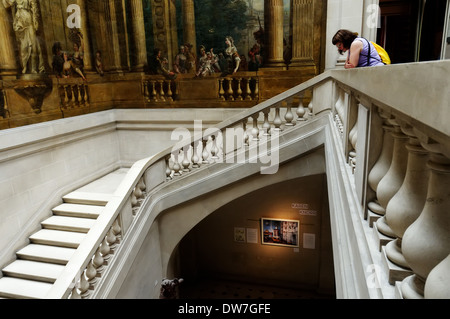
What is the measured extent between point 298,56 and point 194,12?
2831 mm

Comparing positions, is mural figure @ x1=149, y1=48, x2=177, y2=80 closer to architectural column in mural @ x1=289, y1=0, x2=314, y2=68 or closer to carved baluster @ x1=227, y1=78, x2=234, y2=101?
carved baluster @ x1=227, y1=78, x2=234, y2=101

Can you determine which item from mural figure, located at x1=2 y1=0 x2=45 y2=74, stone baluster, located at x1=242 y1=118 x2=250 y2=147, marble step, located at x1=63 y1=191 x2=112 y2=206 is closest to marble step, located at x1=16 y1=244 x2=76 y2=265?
marble step, located at x1=63 y1=191 x2=112 y2=206

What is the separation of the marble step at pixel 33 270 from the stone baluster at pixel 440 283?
595cm

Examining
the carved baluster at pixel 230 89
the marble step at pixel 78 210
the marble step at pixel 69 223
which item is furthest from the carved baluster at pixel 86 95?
the carved baluster at pixel 230 89

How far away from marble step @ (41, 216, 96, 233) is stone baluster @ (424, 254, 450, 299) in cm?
631

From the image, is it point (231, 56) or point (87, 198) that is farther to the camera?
point (231, 56)

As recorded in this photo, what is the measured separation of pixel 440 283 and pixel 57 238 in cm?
672

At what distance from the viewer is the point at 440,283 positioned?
81 cm

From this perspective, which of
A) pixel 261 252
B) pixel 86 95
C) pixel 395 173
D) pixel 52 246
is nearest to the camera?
pixel 395 173

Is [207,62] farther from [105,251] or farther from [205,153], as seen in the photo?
[105,251]

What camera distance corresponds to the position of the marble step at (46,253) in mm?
5906

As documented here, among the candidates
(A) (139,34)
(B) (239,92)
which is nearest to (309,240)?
(B) (239,92)
